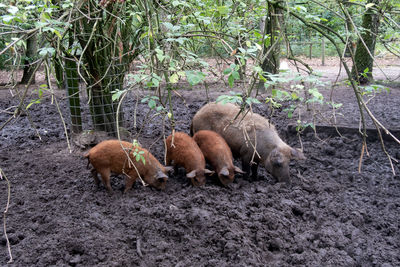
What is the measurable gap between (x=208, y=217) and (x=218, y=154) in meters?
1.47

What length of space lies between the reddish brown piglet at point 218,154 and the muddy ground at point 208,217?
7.8 inches

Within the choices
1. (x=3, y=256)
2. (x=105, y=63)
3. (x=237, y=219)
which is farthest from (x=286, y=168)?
(x=3, y=256)

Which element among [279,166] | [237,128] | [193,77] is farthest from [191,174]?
[193,77]

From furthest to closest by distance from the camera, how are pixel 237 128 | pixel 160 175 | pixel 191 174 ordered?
pixel 237 128
pixel 191 174
pixel 160 175

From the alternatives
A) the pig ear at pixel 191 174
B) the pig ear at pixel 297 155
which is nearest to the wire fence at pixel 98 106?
the pig ear at pixel 191 174

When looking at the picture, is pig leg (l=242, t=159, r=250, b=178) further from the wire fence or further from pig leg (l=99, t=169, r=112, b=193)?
the wire fence

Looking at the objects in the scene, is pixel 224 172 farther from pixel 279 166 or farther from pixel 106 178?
pixel 106 178

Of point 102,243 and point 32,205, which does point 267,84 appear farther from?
point 32,205

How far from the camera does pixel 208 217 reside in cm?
384

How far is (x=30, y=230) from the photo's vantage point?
3660 mm

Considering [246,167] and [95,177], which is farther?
[246,167]

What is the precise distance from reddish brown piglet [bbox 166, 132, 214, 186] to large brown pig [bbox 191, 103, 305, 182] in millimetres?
572

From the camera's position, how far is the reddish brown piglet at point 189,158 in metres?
4.83

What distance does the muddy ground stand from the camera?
10.9 ft
